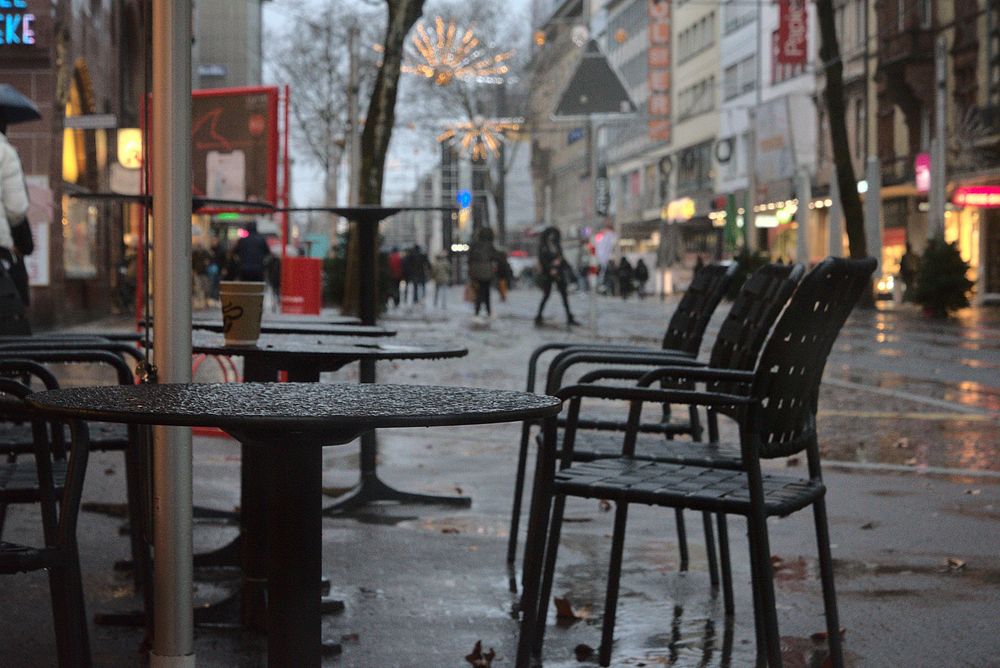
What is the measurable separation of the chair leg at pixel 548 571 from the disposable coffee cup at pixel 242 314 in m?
0.96

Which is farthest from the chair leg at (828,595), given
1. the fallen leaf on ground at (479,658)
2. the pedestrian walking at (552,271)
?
the pedestrian walking at (552,271)

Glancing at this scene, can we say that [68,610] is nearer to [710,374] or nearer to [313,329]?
[710,374]

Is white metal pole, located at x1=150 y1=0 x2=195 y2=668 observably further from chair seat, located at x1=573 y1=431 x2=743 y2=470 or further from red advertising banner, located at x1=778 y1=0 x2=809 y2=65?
red advertising banner, located at x1=778 y1=0 x2=809 y2=65

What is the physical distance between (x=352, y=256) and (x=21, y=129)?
529cm

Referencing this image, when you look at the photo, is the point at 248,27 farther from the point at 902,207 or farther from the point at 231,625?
the point at 231,625

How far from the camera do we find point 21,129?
24.1 metres

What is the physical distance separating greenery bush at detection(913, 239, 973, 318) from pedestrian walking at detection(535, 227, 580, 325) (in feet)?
22.3

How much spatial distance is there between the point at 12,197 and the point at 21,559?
4.48m

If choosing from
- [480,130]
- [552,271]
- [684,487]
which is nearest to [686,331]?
[684,487]

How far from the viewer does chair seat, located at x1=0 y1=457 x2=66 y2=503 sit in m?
4.04

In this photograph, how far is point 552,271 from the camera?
28484 millimetres

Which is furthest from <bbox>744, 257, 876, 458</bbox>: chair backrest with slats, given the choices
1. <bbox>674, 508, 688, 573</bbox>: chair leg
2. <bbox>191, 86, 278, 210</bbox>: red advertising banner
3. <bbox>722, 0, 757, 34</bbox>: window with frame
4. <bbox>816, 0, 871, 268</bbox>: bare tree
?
<bbox>722, 0, 757, 34</bbox>: window with frame

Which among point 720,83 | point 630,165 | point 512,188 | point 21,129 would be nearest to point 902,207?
point 720,83

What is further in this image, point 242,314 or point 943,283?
point 943,283
